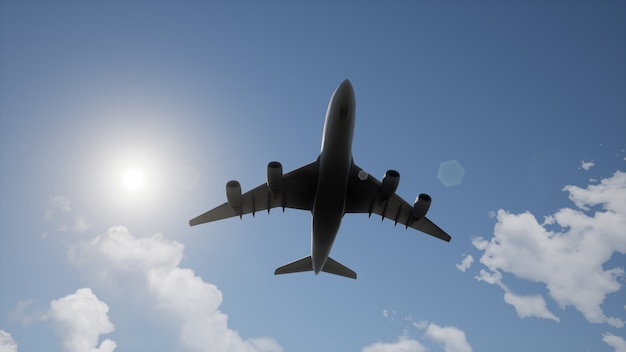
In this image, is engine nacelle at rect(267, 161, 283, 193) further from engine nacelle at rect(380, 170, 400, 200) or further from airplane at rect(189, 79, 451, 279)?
engine nacelle at rect(380, 170, 400, 200)

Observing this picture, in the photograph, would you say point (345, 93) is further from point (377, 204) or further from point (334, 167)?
point (377, 204)

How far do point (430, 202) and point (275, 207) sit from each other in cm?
893

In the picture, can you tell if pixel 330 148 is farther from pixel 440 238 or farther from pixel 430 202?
pixel 440 238

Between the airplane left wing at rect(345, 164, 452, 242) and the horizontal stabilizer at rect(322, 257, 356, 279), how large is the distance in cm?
493

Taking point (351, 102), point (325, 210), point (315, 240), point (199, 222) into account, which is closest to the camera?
point (351, 102)

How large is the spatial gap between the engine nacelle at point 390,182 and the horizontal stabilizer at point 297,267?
25.4ft

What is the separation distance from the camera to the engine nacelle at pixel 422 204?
23.0 m

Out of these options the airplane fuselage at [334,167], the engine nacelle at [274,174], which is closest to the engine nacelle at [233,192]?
the engine nacelle at [274,174]

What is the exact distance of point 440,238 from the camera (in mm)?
26328

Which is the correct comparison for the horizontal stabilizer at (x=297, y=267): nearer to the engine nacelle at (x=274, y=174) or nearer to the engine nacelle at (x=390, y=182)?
the engine nacelle at (x=274, y=174)

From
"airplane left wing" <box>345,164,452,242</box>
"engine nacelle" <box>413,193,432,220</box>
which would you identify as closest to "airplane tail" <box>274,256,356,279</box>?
"airplane left wing" <box>345,164,452,242</box>

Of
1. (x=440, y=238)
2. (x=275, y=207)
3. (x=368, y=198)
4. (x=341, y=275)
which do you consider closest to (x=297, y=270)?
(x=341, y=275)

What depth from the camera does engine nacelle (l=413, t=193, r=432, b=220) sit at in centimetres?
2300

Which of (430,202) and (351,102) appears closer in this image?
(351,102)
